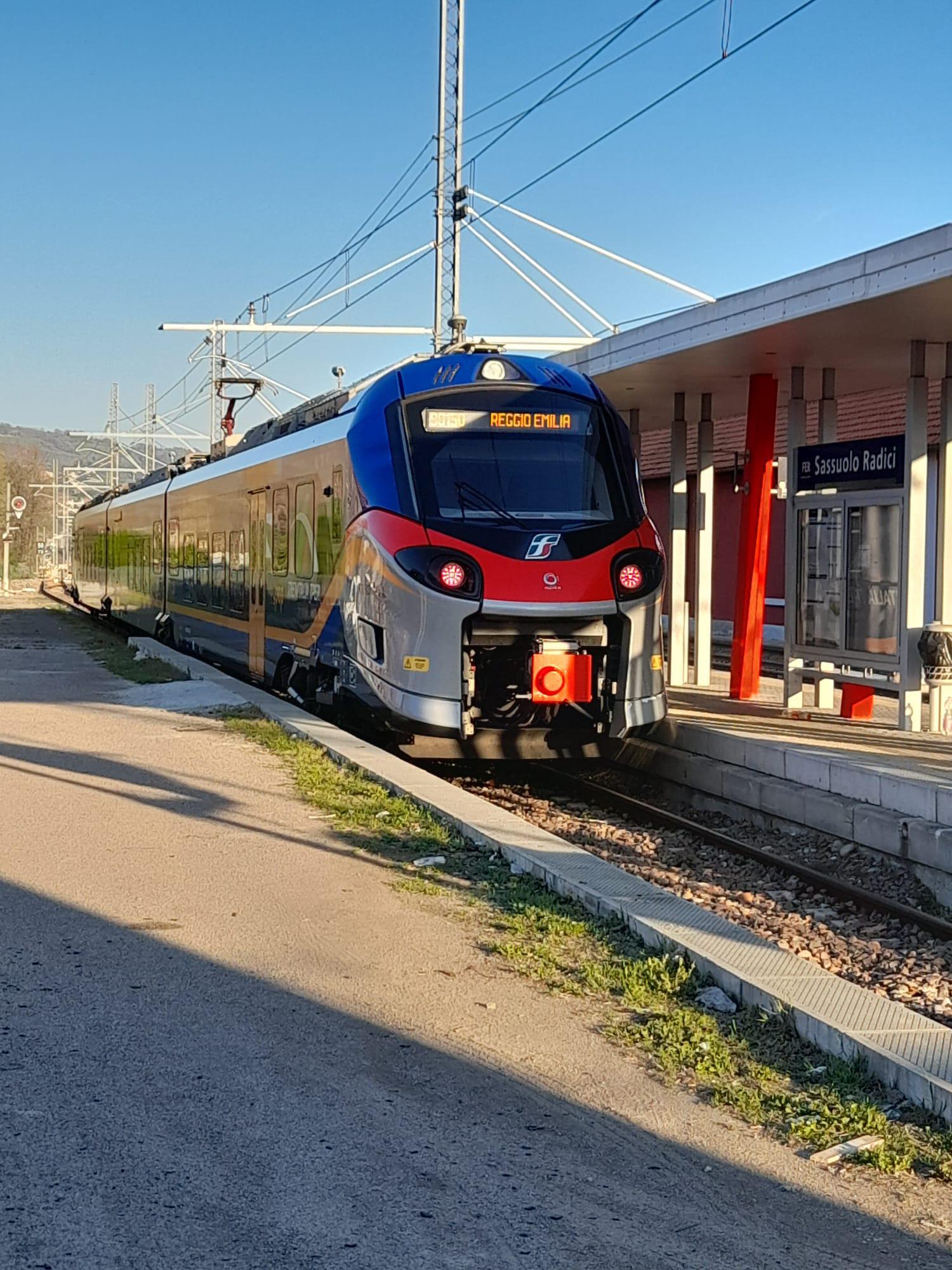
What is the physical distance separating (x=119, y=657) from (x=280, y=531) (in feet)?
30.3

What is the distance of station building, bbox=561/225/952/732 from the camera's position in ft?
41.6

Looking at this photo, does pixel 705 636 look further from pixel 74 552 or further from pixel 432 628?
pixel 74 552

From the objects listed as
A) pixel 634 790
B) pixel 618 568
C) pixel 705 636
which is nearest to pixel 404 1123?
pixel 618 568

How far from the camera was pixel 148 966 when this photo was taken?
6016 mm

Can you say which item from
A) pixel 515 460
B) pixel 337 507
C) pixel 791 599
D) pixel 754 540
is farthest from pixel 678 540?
pixel 515 460

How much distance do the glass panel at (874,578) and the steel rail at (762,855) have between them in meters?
2.72

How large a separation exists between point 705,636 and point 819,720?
4.65 metres

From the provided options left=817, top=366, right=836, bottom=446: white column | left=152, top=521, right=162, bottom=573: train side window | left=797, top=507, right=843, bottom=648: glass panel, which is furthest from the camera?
left=152, top=521, right=162, bottom=573: train side window

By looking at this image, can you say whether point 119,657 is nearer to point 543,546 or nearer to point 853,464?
point 853,464

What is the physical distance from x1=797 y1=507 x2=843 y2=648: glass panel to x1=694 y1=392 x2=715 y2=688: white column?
402 centimetres

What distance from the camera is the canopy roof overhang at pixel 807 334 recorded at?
1155 cm

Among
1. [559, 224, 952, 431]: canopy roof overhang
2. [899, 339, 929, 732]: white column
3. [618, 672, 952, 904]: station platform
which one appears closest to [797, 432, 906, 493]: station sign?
[899, 339, 929, 732]: white column

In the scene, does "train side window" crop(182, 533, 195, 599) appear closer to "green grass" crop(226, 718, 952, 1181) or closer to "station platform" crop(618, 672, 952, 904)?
"station platform" crop(618, 672, 952, 904)

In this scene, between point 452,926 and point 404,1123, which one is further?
A: point 452,926
